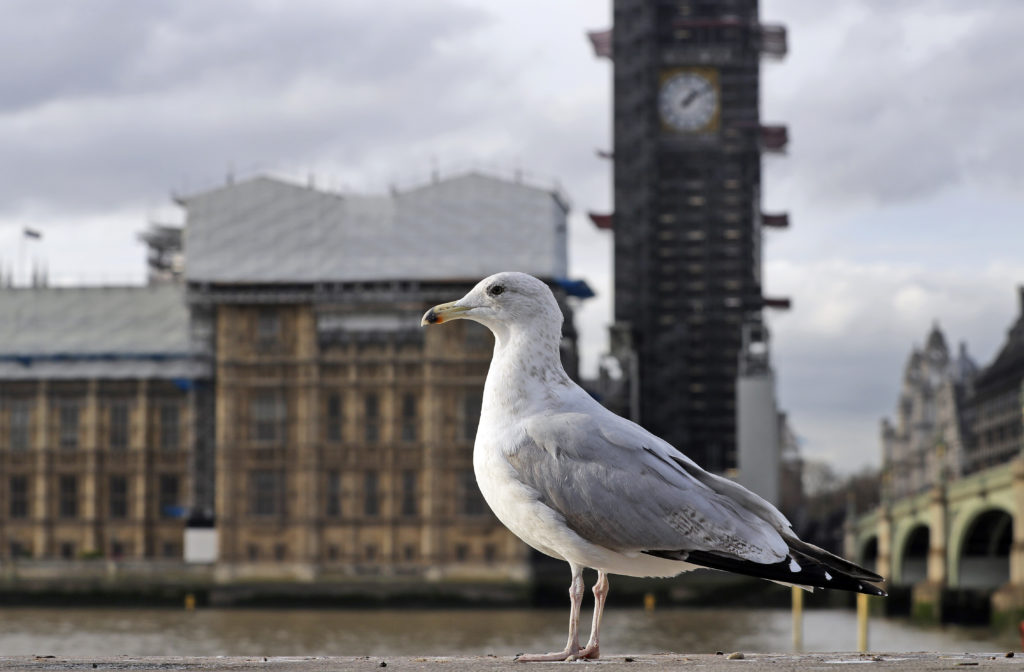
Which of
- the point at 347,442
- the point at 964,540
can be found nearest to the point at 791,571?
the point at 964,540

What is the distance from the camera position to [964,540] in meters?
62.2

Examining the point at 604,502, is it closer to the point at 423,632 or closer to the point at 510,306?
the point at 510,306

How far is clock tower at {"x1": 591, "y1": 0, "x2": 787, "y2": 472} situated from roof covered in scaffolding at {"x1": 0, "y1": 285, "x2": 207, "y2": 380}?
91.9ft

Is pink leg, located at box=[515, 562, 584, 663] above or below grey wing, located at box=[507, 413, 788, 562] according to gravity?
below

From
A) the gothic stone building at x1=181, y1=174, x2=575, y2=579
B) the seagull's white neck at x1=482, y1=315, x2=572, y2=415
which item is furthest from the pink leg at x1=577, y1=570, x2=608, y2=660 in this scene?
the gothic stone building at x1=181, y1=174, x2=575, y2=579

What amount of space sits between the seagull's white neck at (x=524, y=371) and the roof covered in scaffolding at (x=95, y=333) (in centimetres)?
7072

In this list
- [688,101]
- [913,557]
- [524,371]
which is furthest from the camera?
[688,101]

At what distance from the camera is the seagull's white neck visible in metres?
6.88

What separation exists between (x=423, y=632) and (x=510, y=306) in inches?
1906

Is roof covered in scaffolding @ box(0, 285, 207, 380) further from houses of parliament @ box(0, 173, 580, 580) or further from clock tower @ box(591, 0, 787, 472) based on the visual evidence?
clock tower @ box(591, 0, 787, 472)

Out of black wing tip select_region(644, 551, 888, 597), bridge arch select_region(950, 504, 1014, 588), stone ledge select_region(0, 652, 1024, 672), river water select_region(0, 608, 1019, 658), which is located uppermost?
black wing tip select_region(644, 551, 888, 597)

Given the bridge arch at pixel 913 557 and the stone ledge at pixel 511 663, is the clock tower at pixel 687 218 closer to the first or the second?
the bridge arch at pixel 913 557

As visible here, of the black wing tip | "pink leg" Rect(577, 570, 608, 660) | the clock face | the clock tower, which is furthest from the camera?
the clock face

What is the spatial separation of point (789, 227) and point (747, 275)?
6.60 meters
